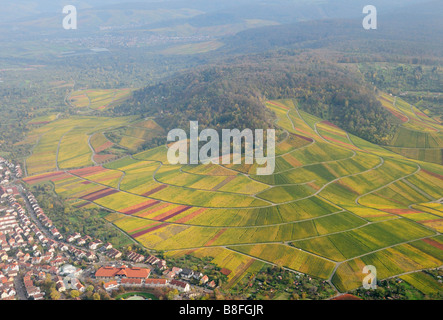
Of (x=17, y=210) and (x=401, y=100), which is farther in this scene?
(x=401, y=100)

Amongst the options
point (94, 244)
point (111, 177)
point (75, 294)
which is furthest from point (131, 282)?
point (111, 177)

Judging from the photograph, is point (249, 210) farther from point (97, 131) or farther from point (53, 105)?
point (53, 105)

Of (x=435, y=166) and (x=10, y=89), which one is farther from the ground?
(x=10, y=89)

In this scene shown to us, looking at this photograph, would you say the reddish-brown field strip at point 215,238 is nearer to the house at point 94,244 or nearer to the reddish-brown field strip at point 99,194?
the house at point 94,244

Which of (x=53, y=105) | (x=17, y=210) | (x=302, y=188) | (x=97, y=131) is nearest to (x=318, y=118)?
(x=302, y=188)
